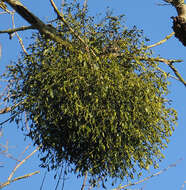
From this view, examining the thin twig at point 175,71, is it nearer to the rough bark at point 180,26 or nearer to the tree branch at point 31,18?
the rough bark at point 180,26

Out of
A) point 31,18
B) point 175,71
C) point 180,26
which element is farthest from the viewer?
point 175,71

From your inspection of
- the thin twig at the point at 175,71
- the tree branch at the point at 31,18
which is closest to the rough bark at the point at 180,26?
the thin twig at the point at 175,71

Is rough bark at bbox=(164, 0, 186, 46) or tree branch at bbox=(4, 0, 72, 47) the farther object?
rough bark at bbox=(164, 0, 186, 46)

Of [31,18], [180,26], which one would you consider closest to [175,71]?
[180,26]

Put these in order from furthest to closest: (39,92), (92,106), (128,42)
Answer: (128,42)
(39,92)
(92,106)

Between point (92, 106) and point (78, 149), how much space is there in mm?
507

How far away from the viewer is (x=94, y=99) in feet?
10.3

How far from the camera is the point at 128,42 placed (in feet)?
11.8

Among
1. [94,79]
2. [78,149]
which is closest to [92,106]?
[94,79]

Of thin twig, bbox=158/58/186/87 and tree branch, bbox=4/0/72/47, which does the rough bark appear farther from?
tree branch, bbox=4/0/72/47

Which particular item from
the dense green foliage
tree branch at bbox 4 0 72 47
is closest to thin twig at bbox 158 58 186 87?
the dense green foliage

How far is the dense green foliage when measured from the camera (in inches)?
126

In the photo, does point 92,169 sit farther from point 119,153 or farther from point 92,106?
point 92,106

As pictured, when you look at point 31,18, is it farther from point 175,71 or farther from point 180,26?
point 175,71
